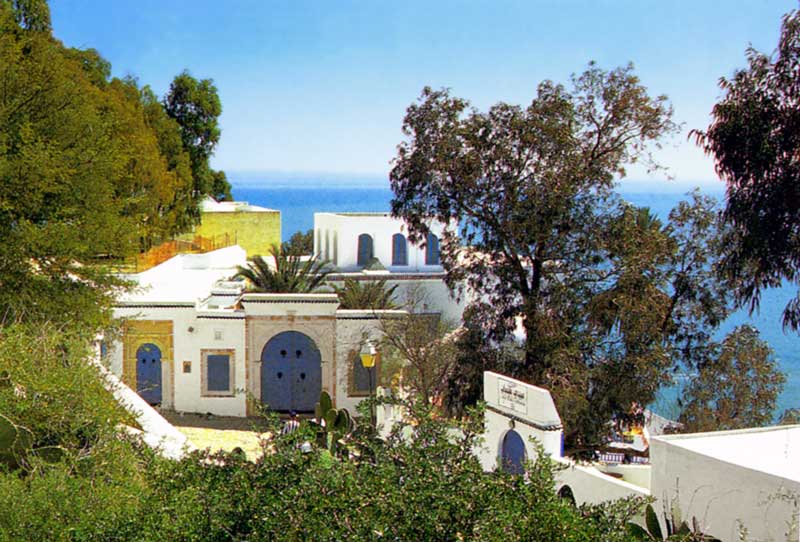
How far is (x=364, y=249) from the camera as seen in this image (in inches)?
1373

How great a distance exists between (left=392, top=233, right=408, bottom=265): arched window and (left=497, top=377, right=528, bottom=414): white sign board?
68.3 feet

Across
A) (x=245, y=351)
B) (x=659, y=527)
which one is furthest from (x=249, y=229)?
(x=659, y=527)

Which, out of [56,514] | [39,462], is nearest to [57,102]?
[39,462]

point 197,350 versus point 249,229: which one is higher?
point 249,229

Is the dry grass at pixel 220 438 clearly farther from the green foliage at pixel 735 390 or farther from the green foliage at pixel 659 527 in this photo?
the green foliage at pixel 659 527

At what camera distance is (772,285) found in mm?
12609

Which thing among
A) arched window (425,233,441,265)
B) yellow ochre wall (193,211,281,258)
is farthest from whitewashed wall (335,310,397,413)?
yellow ochre wall (193,211,281,258)

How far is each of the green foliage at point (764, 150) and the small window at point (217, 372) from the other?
1629cm

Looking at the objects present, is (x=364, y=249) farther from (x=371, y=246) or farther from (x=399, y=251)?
(x=399, y=251)

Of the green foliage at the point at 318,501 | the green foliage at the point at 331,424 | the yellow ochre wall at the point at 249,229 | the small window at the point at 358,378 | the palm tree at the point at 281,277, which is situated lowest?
the small window at the point at 358,378

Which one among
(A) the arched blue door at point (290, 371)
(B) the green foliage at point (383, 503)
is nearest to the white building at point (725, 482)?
(B) the green foliage at point (383, 503)

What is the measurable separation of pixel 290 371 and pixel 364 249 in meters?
10.0

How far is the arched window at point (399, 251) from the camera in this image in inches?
1366

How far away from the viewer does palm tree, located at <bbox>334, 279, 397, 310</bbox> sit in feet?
90.1
